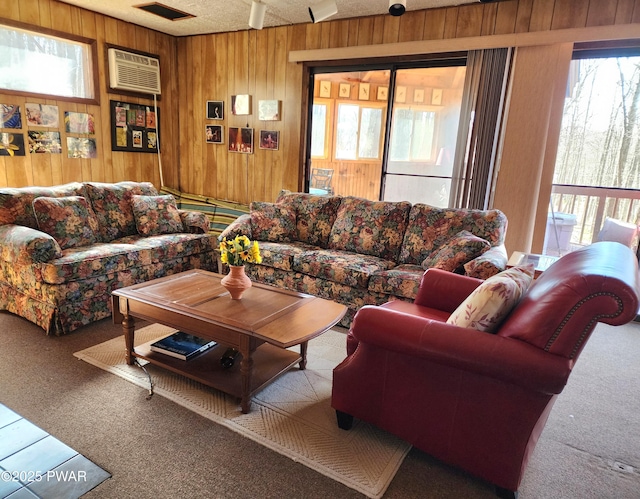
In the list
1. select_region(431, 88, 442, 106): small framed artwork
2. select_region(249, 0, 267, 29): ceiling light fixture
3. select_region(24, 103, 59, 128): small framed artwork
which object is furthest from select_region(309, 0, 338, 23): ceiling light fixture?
select_region(24, 103, 59, 128): small framed artwork

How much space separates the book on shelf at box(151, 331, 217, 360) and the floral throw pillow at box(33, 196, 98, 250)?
1.38 metres

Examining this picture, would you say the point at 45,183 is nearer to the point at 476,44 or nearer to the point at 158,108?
the point at 158,108

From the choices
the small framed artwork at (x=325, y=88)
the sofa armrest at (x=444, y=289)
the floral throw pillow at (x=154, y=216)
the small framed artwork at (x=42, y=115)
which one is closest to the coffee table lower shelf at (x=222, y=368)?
the sofa armrest at (x=444, y=289)

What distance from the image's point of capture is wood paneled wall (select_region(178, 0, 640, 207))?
3.33 m

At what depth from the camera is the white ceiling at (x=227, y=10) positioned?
3.68 metres

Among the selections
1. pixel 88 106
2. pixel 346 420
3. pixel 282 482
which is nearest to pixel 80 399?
pixel 282 482

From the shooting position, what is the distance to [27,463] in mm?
1633

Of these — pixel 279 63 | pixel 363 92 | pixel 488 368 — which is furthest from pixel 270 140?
pixel 488 368

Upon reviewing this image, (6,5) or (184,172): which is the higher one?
(6,5)

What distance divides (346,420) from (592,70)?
143 inches

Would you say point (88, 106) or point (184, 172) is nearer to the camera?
point (88, 106)

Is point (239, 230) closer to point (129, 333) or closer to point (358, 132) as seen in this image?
point (129, 333)

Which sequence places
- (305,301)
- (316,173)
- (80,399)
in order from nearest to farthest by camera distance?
(80,399) → (305,301) → (316,173)

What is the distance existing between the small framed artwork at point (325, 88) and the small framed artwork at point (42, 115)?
2.75 m
